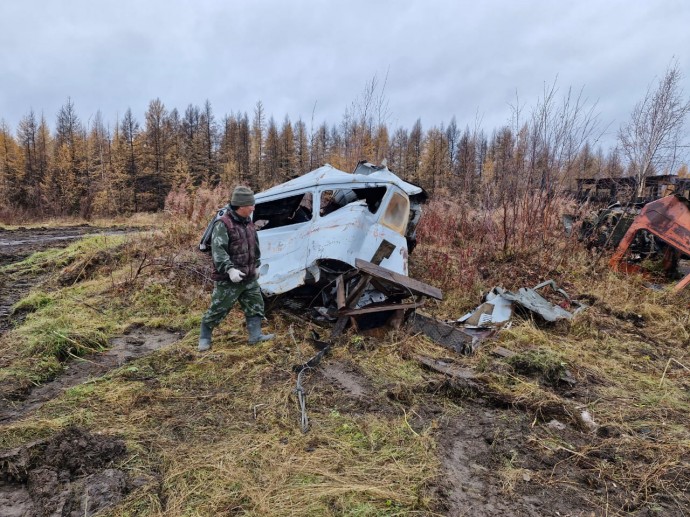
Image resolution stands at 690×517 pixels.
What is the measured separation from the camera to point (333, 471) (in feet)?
8.11

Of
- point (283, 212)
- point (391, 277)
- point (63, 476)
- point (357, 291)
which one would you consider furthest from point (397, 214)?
point (63, 476)

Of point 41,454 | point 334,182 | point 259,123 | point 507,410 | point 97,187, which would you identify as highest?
point 259,123

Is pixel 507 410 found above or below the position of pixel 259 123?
below

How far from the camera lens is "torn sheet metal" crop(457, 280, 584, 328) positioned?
17.9 ft

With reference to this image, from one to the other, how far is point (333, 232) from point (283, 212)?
5.64ft

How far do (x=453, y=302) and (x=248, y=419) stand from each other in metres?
4.31

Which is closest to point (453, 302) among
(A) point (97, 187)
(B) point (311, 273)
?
(B) point (311, 273)

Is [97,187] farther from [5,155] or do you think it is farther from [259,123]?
[259,123]

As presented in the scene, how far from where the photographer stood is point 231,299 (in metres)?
4.50

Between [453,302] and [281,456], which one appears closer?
[281,456]

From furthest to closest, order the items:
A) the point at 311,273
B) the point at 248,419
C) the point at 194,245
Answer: the point at 194,245 → the point at 311,273 → the point at 248,419

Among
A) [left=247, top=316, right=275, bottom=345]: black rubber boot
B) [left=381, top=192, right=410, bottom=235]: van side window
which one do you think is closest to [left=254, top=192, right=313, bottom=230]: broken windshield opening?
[left=381, top=192, right=410, bottom=235]: van side window

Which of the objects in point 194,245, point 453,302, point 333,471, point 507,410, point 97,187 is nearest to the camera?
point 333,471

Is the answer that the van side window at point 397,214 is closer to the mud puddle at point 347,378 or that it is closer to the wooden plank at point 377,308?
the wooden plank at point 377,308
